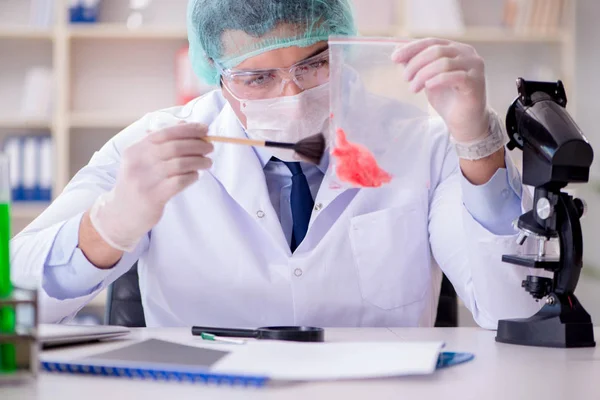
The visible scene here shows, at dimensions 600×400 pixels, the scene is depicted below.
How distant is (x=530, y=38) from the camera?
366cm

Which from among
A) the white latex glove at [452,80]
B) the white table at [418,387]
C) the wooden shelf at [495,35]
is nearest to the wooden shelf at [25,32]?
the wooden shelf at [495,35]

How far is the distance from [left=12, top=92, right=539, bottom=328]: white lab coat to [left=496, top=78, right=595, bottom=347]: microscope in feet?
1.01

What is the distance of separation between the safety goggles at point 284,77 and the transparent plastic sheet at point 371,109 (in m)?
0.25

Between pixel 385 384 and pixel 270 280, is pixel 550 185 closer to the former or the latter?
pixel 385 384

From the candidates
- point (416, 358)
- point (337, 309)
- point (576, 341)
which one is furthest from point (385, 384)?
point (337, 309)

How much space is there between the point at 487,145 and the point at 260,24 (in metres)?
0.54

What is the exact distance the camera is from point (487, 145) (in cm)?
142

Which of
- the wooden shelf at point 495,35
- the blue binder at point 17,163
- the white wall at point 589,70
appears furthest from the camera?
the white wall at point 589,70

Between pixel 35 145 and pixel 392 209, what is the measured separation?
2.30m

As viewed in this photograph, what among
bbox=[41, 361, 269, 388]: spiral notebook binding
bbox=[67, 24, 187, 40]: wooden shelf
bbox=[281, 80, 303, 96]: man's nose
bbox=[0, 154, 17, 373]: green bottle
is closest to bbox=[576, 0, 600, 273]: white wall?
bbox=[67, 24, 187, 40]: wooden shelf

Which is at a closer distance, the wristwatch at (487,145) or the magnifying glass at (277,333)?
the magnifying glass at (277,333)

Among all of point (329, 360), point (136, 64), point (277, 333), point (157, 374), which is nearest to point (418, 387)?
point (329, 360)

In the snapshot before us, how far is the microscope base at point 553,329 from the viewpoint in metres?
1.24

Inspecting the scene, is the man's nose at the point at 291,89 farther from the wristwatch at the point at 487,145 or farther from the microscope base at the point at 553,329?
the microscope base at the point at 553,329
